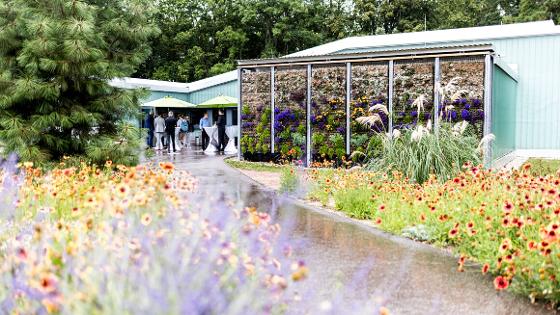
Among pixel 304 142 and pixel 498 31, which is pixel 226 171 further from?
pixel 498 31

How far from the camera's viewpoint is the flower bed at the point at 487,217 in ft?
14.2

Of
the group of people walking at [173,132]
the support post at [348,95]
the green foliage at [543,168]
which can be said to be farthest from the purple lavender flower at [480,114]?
the group of people walking at [173,132]

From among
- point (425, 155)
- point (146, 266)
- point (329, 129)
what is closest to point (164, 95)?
point (329, 129)

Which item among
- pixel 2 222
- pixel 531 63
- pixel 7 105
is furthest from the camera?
pixel 531 63

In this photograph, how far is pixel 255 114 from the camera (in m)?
16.5

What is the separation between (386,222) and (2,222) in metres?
4.24

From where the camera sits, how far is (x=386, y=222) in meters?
6.95

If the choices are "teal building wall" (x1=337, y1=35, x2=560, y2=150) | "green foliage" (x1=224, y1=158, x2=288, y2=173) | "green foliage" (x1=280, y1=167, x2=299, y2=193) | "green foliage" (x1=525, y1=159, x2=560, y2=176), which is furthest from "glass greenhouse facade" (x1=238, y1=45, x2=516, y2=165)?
"green foliage" (x1=280, y1=167, x2=299, y2=193)

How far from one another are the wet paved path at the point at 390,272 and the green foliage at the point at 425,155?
2.10 m

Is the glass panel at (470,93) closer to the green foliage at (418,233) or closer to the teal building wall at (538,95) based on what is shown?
the teal building wall at (538,95)

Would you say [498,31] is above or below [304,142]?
above

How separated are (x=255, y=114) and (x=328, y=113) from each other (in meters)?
2.33

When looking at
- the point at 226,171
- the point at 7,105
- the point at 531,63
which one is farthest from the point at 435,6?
the point at 7,105

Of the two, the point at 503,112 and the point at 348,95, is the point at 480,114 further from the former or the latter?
the point at 348,95
